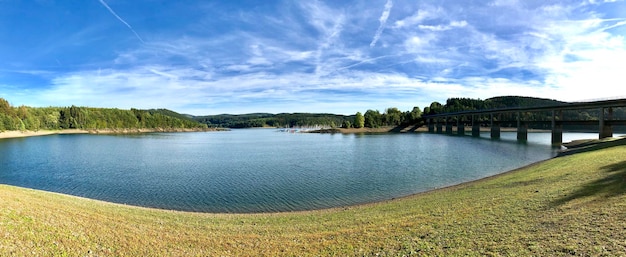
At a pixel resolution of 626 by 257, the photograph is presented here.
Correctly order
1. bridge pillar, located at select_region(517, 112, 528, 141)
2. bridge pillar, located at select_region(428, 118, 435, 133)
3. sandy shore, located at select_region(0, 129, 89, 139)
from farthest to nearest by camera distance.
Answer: bridge pillar, located at select_region(428, 118, 435, 133), sandy shore, located at select_region(0, 129, 89, 139), bridge pillar, located at select_region(517, 112, 528, 141)

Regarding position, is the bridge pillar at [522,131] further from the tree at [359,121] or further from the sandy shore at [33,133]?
the sandy shore at [33,133]

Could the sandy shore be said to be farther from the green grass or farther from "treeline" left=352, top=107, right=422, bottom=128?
"treeline" left=352, top=107, right=422, bottom=128

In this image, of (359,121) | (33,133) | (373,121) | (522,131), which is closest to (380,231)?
(522,131)

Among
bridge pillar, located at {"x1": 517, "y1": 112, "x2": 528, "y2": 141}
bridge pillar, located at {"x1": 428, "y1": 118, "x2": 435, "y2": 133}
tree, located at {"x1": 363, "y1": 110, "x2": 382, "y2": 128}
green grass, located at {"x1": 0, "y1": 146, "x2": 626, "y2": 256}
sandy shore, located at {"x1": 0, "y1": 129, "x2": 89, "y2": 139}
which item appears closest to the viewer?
green grass, located at {"x1": 0, "y1": 146, "x2": 626, "y2": 256}

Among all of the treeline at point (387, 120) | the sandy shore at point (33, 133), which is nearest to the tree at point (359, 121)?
the treeline at point (387, 120)

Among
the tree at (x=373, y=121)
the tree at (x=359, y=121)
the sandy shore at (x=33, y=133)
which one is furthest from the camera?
the tree at (x=373, y=121)

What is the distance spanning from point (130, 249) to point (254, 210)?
415 inches

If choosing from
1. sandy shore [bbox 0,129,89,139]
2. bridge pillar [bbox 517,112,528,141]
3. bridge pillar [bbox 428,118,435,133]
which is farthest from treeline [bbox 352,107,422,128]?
sandy shore [bbox 0,129,89,139]

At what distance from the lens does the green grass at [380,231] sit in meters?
8.34

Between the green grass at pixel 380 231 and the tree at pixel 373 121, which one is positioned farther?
the tree at pixel 373 121

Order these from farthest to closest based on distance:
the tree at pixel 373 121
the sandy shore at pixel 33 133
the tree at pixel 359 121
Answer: the tree at pixel 373 121
the tree at pixel 359 121
the sandy shore at pixel 33 133

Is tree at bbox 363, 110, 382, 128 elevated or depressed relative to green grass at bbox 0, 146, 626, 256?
elevated

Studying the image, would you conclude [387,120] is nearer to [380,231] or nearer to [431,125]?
[431,125]

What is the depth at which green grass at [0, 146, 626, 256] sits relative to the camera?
328 inches
